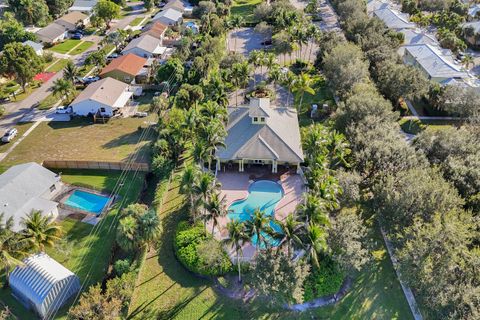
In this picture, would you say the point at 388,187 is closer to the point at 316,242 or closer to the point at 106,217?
the point at 316,242

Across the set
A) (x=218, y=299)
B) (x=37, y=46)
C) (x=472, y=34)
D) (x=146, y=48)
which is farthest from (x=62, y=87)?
(x=472, y=34)

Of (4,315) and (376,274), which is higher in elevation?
(4,315)

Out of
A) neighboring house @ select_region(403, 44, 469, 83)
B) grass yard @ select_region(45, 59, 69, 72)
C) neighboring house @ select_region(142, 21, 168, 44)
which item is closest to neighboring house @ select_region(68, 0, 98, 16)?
neighboring house @ select_region(142, 21, 168, 44)

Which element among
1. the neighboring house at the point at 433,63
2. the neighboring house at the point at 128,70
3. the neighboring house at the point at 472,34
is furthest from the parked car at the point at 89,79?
the neighboring house at the point at 472,34

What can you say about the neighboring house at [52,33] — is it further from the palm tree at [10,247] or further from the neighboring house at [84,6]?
the palm tree at [10,247]

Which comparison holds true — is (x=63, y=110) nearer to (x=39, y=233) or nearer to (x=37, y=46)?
(x=37, y=46)

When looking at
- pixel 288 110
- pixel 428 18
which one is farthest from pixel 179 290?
pixel 428 18

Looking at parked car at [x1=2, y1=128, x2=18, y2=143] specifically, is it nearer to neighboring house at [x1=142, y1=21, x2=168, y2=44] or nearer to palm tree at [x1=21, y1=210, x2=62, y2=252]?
palm tree at [x1=21, y1=210, x2=62, y2=252]
